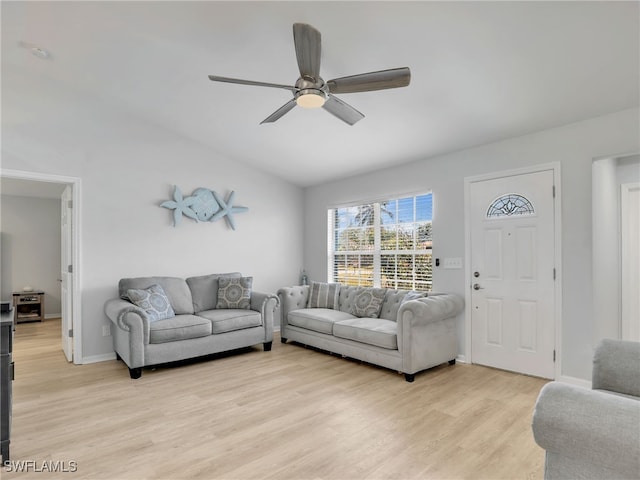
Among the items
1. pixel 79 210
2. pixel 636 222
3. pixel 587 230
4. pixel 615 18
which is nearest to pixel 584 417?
pixel 615 18

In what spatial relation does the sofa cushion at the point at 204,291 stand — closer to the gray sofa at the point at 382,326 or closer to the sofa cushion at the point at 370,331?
the gray sofa at the point at 382,326

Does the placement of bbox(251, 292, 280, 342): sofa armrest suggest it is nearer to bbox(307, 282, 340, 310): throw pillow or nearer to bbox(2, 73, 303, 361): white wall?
bbox(307, 282, 340, 310): throw pillow

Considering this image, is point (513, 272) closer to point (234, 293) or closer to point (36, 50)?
point (234, 293)

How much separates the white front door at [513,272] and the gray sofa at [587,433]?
270 centimetres

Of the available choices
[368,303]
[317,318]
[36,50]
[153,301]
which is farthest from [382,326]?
[36,50]

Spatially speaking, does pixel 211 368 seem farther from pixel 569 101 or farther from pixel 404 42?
pixel 569 101

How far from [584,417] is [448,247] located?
10.8 feet

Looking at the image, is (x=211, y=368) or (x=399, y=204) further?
(x=399, y=204)

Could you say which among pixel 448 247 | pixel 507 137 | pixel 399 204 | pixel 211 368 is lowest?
pixel 211 368

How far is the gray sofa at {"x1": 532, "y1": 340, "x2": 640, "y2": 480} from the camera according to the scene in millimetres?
1036

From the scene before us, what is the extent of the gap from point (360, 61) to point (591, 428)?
2736mm

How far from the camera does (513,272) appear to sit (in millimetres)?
3783

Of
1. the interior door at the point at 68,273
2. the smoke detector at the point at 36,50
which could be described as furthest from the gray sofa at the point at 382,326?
the smoke detector at the point at 36,50

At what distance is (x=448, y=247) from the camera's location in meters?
4.29
